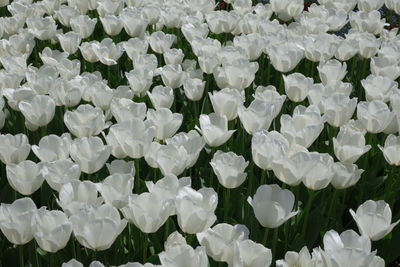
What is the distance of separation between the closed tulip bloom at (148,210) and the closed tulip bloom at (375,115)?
1173mm

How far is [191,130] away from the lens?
2.87 metres

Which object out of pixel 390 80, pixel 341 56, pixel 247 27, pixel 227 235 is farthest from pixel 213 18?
pixel 227 235

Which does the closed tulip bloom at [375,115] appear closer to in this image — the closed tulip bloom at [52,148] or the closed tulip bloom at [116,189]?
the closed tulip bloom at [116,189]

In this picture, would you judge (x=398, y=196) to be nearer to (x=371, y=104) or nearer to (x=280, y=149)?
(x=371, y=104)

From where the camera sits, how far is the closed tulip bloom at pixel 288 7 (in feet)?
15.2

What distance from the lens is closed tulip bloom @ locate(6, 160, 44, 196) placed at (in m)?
2.35

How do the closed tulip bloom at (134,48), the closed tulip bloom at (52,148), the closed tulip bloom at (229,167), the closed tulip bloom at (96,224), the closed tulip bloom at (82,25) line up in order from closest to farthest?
the closed tulip bloom at (96,224)
the closed tulip bloom at (229,167)
the closed tulip bloom at (52,148)
the closed tulip bloom at (134,48)
the closed tulip bloom at (82,25)

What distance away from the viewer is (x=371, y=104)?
288 centimetres

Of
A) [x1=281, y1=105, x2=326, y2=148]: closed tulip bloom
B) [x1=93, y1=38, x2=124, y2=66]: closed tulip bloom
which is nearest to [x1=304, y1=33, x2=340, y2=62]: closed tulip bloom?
[x1=281, y1=105, x2=326, y2=148]: closed tulip bloom

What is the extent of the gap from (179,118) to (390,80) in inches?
47.3

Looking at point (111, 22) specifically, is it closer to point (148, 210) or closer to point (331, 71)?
point (331, 71)

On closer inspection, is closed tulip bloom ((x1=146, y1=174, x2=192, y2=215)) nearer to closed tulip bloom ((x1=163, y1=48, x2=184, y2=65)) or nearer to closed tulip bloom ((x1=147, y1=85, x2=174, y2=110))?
closed tulip bloom ((x1=147, y1=85, x2=174, y2=110))

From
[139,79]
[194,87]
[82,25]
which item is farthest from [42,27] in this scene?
[194,87]

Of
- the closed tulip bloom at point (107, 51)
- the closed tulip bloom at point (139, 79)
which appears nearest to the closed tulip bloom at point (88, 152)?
the closed tulip bloom at point (139, 79)
